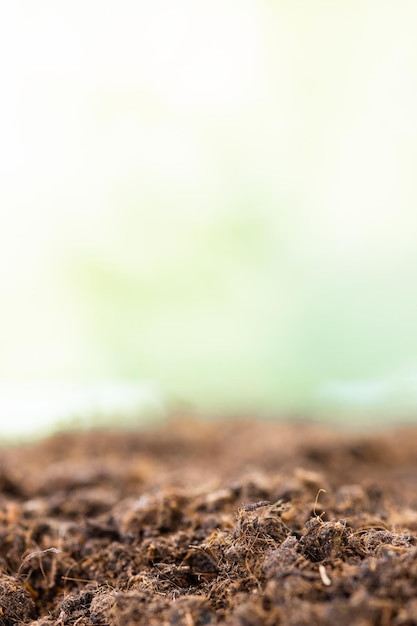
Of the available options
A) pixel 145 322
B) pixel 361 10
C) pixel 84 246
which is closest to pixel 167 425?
pixel 145 322

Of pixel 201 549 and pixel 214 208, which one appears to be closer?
pixel 201 549

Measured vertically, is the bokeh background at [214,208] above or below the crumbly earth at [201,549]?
above

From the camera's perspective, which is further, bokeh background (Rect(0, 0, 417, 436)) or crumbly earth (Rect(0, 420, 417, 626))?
bokeh background (Rect(0, 0, 417, 436))

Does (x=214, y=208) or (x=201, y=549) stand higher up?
(x=214, y=208)

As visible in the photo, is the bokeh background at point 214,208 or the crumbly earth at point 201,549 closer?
the crumbly earth at point 201,549

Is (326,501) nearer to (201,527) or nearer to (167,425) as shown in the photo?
(201,527)
